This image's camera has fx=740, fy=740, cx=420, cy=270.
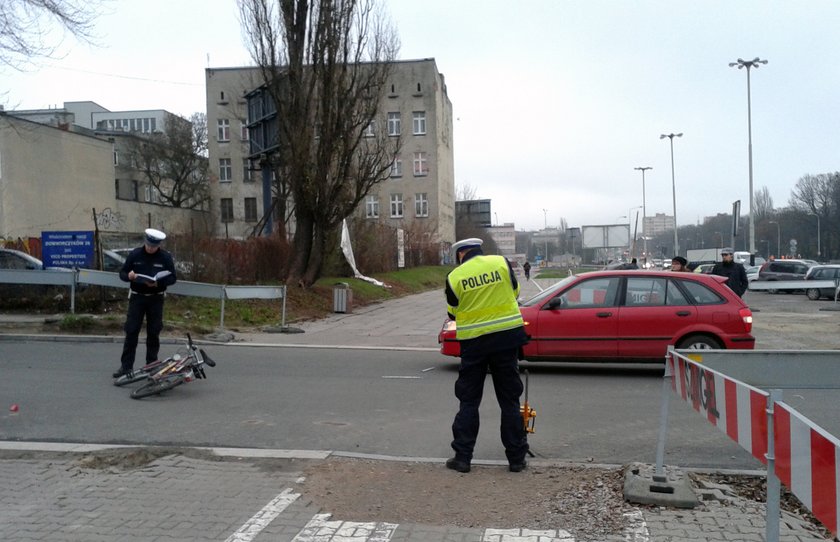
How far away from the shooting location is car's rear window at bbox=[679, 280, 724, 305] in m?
10.6

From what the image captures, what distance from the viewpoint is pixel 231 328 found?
16594 mm

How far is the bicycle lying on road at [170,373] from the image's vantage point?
8586 millimetres

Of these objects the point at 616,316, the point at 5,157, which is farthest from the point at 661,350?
the point at 5,157

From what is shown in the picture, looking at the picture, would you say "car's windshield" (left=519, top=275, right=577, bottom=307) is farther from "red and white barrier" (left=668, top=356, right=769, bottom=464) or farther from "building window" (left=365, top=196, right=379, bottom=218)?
"building window" (left=365, top=196, right=379, bottom=218)

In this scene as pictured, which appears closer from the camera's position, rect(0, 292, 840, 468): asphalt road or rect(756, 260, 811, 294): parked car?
rect(0, 292, 840, 468): asphalt road

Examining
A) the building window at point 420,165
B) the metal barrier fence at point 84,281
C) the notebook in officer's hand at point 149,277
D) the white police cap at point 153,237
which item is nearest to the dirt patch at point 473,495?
the notebook in officer's hand at point 149,277

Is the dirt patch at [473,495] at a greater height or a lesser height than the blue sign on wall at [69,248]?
lesser

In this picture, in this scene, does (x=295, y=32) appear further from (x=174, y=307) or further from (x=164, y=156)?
(x=164, y=156)

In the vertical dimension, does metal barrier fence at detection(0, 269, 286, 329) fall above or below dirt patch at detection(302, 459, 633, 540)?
above

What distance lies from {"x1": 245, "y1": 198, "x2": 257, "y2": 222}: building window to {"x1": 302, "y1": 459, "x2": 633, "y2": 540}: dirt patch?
184ft

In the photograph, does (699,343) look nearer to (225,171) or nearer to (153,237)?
(153,237)

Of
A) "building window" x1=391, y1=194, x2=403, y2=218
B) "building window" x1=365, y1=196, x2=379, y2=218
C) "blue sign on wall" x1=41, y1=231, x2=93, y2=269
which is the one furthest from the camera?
"building window" x1=365, y1=196, x2=379, y2=218

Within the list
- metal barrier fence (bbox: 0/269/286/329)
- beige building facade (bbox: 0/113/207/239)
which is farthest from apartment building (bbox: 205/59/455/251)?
metal barrier fence (bbox: 0/269/286/329)

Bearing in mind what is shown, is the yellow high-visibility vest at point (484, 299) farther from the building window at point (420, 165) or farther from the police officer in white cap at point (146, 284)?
the building window at point (420, 165)
